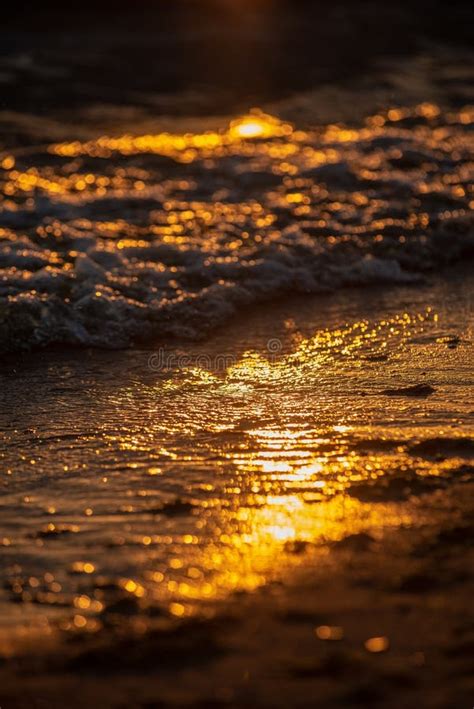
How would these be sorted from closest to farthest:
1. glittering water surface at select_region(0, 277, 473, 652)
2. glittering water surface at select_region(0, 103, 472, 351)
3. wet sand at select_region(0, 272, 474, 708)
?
wet sand at select_region(0, 272, 474, 708), glittering water surface at select_region(0, 277, 473, 652), glittering water surface at select_region(0, 103, 472, 351)

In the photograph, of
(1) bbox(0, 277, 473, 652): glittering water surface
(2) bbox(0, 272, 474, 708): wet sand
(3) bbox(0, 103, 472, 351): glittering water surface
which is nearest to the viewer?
(2) bbox(0, 272, 474, 708): wet sand

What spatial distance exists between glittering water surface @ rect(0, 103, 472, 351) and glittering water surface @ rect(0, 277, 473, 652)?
381 millimetres

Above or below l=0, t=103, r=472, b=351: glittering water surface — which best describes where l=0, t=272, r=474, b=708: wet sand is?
below

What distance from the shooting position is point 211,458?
2666 millimetres

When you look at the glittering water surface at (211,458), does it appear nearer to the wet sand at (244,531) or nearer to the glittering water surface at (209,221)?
the wet sand at (244,531)

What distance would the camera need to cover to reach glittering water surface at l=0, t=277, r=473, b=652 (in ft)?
6.83

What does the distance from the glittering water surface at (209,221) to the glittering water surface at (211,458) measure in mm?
381

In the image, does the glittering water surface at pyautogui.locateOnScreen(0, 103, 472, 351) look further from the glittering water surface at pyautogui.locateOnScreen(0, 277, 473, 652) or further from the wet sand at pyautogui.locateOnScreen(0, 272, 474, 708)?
the wet sand at pyautogui.locateOnScreen(0, 272, 474, 708)

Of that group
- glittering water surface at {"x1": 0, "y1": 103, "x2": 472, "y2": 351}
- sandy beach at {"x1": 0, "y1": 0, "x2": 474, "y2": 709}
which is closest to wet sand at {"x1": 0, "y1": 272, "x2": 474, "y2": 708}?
sandy beach at {"x1": 0, "y1": 0, "x2": 474, "y2": 709}

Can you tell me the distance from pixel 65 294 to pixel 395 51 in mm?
7298

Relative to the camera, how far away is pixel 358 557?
2.10m

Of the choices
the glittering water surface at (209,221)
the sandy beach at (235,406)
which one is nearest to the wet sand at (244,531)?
the sandy beach at (235,406)

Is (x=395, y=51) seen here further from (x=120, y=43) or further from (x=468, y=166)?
(x=468, y=166)

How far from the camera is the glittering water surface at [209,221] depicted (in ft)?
13.5
